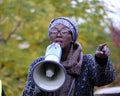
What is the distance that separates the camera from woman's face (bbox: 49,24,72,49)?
3.79 metres

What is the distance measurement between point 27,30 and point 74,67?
713cm

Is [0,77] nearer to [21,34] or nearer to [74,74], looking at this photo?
[21,34]

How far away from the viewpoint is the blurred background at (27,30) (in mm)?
10523

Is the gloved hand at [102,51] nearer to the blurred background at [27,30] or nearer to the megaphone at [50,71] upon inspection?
the megaphone at [50,71]

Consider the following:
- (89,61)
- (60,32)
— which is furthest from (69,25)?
(89,61)

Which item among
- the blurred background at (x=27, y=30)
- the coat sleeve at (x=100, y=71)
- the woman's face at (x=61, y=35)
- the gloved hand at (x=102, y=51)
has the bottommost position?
the blurred background at (x=27, y=30)

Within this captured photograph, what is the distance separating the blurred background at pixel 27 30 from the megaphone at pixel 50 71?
248 inches

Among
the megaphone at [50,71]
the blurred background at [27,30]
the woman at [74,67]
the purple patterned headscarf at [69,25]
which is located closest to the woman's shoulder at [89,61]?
the woman at [74,67]

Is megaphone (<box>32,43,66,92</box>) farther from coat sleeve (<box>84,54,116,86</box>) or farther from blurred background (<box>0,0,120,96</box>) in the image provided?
blurred background (<box>0,0,120,96</box>)

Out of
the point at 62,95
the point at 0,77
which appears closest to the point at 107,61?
the point at 62,95

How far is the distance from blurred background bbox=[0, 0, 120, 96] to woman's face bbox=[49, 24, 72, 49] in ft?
20.4

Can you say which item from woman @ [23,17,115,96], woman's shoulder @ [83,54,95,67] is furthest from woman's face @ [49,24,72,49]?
woman's shoulder @ [83,54,95,67]

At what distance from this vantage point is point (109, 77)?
3.86m

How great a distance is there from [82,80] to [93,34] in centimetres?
776
